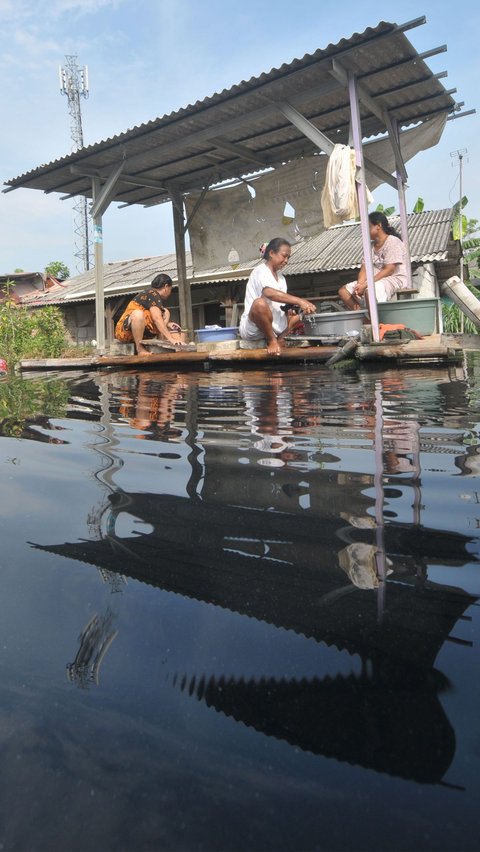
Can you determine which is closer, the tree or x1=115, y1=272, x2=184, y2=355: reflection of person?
x1=115, y1=272, x2=184, y2=355: reflection of person

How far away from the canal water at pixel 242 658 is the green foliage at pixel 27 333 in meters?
7.01

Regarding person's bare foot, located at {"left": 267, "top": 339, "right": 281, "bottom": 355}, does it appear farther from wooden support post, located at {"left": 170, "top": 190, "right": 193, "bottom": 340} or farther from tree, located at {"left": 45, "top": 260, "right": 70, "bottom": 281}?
tree, located at {"left": 45, "top": 260, "right": 70, "bottom": 281}

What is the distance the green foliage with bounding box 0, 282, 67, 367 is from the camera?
916cm

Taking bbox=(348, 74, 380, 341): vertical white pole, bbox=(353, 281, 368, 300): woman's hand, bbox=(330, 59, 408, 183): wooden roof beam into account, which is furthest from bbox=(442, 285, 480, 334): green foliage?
bbox=(348, 74, 380, 341): vertical white pole

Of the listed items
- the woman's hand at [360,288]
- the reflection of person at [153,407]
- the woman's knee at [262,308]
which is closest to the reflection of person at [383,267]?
the woman's hand at [360,288]

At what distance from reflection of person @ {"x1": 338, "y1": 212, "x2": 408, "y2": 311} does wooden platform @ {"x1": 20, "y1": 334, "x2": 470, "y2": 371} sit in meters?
0.81

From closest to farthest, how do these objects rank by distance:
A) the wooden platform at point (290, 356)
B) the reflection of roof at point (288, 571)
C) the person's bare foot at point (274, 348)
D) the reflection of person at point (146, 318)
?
the reflection of roof at point (288, 571) < the wooden platform at point (290, 356) < the person's bare foot at point (274, 348) < the reflection of person at point (146, 318)

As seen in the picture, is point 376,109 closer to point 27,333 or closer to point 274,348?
point 274,348

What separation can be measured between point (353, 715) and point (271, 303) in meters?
5.43

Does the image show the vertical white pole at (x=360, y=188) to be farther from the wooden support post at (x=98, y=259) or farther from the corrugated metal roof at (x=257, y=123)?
the wooden support post at (x=98, y=259)

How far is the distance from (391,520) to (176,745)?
683mm

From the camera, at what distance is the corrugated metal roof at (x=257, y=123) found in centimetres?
530

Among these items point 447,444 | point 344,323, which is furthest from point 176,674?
point 344,323

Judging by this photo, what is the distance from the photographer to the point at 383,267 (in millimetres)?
6152
